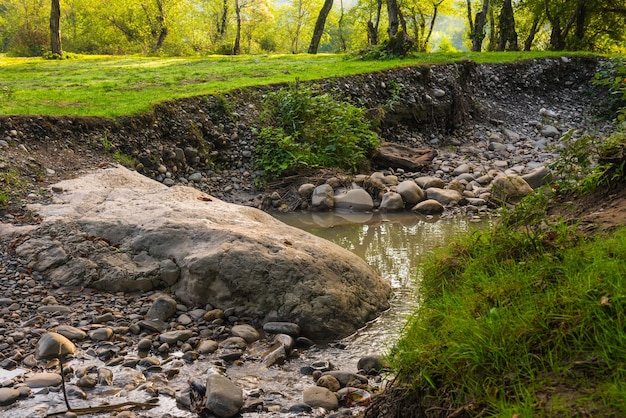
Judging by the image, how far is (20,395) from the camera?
12.3ft

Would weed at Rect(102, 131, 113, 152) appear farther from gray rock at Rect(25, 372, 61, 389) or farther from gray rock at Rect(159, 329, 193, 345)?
gray rock at Rect(25, 372, 61, 389)

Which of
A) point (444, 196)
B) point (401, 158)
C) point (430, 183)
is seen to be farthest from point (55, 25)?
point (444, 196)

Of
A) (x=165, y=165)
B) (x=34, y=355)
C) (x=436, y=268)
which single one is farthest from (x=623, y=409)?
(x=165, y=165)

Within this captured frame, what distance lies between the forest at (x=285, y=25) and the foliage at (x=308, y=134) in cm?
690

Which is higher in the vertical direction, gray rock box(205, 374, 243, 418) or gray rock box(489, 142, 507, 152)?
gray rock box(489, 142, 507, 152)

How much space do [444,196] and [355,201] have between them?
67.5 inches

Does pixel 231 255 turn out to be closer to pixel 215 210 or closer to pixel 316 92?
pixel 215 210

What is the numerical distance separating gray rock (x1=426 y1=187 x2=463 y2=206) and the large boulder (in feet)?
16.8

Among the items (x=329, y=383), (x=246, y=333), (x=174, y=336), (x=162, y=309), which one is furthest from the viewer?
(x=162, y=309)

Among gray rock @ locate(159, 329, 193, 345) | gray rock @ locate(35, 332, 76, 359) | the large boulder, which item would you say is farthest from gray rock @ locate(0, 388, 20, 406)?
the large boulder

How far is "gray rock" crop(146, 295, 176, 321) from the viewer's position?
16.8ft

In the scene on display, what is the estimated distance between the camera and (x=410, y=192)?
36.1 feet

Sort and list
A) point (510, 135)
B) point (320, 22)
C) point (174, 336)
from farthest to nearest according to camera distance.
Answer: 1. point (320, 22)
2. point (510, 135)
3. point (174, 336)

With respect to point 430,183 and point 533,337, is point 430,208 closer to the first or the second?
point 430,183
